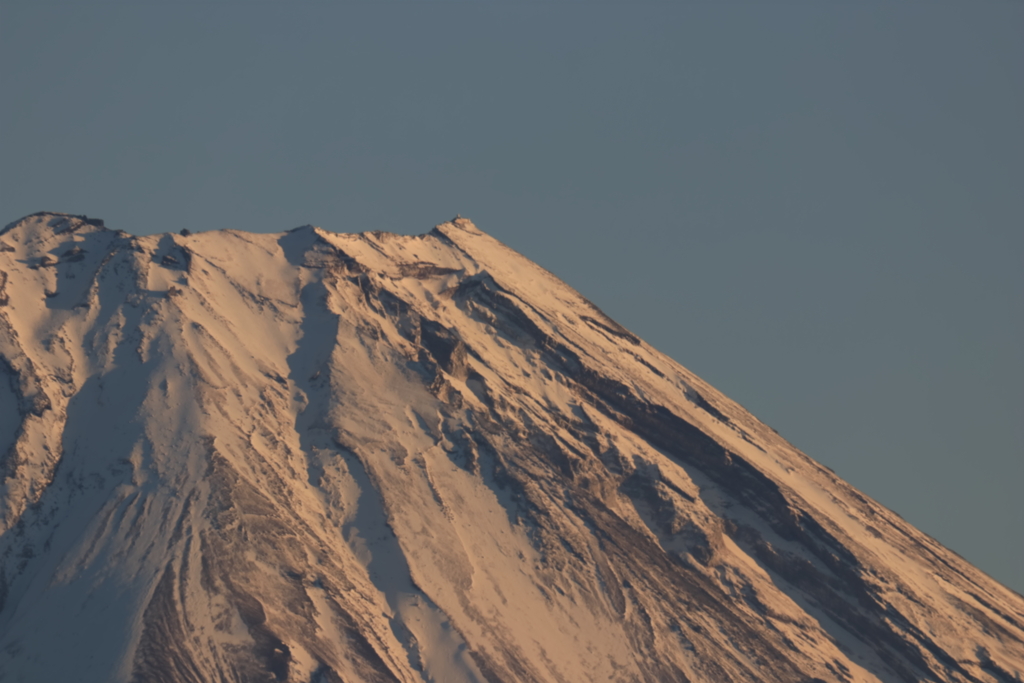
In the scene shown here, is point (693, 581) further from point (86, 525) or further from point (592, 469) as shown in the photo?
point (86, 525)

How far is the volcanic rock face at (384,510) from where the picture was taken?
142000mm

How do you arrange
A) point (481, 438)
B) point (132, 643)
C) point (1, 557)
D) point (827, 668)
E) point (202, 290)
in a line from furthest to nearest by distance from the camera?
1. point (202, 290)
2. point (481, 438)
3. point (827, 668)
4. point (1, 557)
5. point (132, 643)

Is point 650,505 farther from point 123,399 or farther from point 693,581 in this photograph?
point 123,399

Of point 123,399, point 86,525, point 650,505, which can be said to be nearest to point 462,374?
point 650,505

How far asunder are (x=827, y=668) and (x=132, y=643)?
73.6 meters

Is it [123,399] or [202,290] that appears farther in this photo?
[202,290]

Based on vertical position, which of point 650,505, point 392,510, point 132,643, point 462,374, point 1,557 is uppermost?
point 462,374

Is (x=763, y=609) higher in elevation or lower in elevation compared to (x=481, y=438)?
lower

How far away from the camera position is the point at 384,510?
158875 millimetres

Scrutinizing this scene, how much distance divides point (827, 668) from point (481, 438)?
155ft

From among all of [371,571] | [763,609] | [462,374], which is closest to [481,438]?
[462,374]

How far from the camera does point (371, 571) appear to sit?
152125mm

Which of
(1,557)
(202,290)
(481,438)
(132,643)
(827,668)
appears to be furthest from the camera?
(202,290)

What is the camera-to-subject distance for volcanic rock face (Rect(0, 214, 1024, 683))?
466ft
